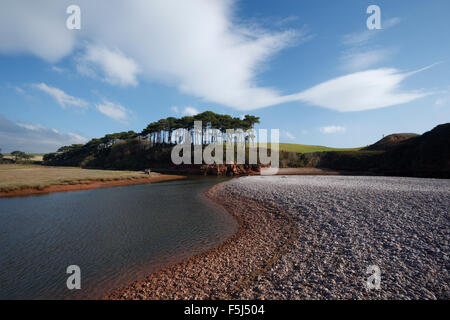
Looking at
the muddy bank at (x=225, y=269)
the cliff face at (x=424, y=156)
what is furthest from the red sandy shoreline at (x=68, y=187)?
the cliff face at (x=424, y=156)

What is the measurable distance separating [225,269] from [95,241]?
9.45 meters

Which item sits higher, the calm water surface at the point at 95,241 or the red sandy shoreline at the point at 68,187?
the red sandy shoreline at the point at 68,187

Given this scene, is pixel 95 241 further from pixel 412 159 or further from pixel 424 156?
pixel 412 159

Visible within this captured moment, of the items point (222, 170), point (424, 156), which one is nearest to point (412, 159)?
point (424, 156)

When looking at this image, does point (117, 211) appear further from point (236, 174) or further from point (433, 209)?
point (236, 174)

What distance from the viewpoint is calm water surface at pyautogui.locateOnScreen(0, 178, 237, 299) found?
816 centimetres

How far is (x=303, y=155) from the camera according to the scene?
69938 mm

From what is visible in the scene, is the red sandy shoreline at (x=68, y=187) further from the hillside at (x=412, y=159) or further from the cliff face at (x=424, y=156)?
the cliff face at (x=424, y=156)

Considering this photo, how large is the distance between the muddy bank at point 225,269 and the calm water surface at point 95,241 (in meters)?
0.93

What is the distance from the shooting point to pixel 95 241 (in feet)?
40.0

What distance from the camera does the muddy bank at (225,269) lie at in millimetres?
7039

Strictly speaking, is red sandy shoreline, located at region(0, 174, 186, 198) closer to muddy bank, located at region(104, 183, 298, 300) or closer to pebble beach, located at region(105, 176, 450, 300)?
pebble beach, located at region(105, 176, 450, 300)

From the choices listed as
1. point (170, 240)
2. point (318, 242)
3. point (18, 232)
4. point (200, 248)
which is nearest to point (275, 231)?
point (318, 242)

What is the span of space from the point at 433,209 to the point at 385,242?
8569 mm
